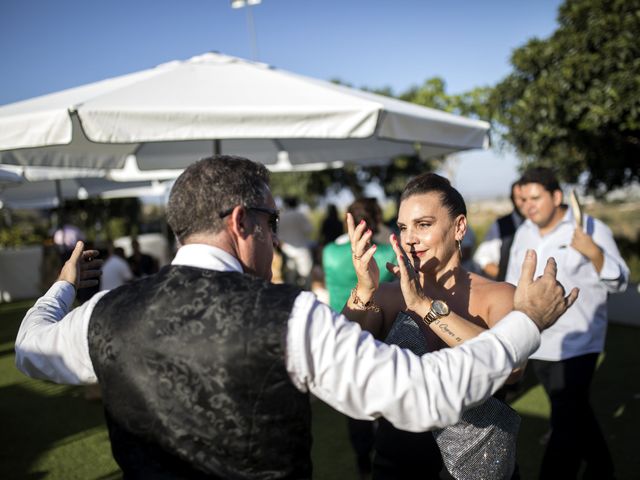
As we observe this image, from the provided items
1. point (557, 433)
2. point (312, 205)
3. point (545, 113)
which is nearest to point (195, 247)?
A: point (557, 433)

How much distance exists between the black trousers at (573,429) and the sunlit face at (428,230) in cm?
156

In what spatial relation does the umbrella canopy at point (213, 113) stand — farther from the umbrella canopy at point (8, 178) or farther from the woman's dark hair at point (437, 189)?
the umbrella canopy at point (8, 178)

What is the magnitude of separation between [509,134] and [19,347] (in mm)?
10522

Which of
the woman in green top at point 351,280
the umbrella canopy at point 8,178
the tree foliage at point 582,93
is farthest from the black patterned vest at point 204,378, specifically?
the tree foliage at point 582,93

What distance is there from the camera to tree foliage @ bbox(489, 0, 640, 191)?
813 cm

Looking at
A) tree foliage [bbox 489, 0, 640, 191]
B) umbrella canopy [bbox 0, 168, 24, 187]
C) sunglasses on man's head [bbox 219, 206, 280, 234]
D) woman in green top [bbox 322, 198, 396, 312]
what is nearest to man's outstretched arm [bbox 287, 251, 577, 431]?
sunglasses on man's head [bbox 219, 206, 280, 234]

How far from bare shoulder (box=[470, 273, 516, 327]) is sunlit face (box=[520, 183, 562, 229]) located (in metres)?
1.49

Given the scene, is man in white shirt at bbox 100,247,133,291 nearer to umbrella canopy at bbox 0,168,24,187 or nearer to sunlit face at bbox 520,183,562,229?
umbrella canopy at bbox 0,168,24,187

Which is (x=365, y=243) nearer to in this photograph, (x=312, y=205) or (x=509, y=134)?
(x=509, y=134)

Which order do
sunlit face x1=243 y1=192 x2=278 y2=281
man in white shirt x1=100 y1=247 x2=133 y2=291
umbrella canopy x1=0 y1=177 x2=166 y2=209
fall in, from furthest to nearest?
1. umbrella canopy x1=0 y1=177 x2=166 y2=209
2. man in white shirt x1=100 y1=247 x2=133 y2=291
3. sunlit face x1=243 y1=192 x2=278 y2=281

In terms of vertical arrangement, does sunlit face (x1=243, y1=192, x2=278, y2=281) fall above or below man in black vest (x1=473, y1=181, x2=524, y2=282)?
above

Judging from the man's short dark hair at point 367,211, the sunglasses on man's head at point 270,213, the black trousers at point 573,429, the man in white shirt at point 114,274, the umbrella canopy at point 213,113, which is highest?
the umbrella canopy at point 213,113

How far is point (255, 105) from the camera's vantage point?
3.84 m

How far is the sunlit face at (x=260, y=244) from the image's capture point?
1657 mm
